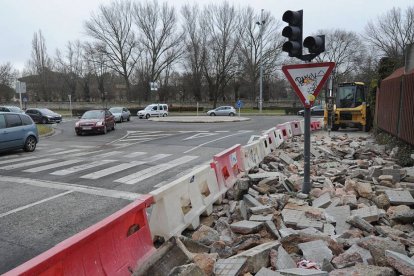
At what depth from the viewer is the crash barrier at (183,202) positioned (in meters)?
4.63

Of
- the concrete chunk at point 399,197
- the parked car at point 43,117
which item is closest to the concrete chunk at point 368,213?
the concrete chunk at point 399,197

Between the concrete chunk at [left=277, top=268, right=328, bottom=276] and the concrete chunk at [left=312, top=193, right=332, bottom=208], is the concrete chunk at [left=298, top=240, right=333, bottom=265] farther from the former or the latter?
the concrete chunk at [left=312, top=193, right=332, bottom=208]

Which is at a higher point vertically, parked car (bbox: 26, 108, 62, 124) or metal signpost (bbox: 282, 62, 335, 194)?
metal signpost (bbox: 282, 62, 335, 194)

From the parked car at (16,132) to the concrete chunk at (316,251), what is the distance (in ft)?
42.0

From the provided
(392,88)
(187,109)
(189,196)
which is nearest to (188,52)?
(187,109)

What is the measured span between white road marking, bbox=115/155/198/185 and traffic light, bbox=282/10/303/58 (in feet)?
15.4

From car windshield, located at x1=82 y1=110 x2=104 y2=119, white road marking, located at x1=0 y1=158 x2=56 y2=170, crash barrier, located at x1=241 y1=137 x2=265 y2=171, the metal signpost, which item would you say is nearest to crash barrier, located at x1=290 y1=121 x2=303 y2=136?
crash barrier, located at x1=241 y1=137 x2=265 y2=171

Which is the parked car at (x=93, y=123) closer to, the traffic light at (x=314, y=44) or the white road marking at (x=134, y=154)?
the white road marking at (x=134, y=154)

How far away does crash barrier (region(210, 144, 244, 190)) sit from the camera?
6910 mm

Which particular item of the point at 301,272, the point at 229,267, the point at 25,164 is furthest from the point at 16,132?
the point at 301,272

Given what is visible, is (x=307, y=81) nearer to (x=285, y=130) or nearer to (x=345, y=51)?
(x=285, y=130)

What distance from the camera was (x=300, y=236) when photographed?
169 inches

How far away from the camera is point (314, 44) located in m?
6.30

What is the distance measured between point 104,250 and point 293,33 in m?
4.91
